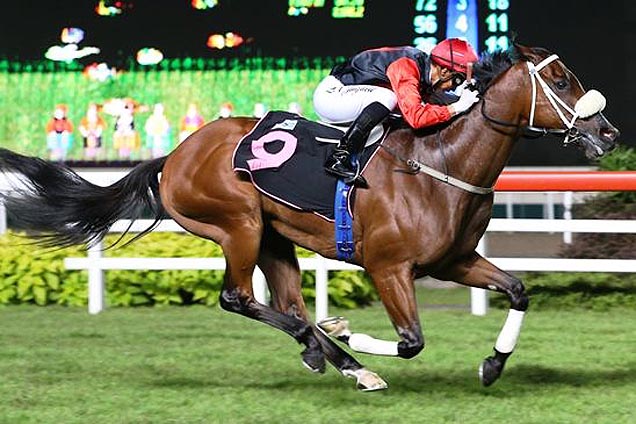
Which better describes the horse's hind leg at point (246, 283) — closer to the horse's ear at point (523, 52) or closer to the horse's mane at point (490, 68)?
the horse's mane at point (490, 68)

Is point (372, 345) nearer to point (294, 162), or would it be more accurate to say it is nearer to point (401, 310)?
point (401, 310)

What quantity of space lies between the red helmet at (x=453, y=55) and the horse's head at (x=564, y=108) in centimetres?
25

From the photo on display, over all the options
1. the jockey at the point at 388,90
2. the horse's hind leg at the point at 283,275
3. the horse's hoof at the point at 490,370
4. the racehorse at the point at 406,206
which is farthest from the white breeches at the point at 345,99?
the horse's hoof at the point at 490,370

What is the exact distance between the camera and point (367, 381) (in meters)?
6.20

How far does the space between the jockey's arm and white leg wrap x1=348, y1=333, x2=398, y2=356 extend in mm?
906

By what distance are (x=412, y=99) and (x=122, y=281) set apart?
4245mm

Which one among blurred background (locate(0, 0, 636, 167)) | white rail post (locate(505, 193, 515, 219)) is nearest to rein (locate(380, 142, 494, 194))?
blurred background (locate(0, 0, 636, 167))

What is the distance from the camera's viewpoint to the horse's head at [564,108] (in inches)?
230

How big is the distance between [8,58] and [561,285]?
523 cm

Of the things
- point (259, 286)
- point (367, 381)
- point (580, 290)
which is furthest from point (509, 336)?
point (580, 290)

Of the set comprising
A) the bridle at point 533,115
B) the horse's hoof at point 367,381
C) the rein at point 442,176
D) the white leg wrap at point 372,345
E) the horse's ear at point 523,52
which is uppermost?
the horse's ear at point 523,52

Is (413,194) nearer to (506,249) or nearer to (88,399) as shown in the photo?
(88,399)

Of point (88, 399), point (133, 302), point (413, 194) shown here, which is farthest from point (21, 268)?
point (413, 194)

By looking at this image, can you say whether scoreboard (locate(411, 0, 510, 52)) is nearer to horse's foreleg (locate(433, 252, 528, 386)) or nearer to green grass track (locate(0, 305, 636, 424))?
green grass track (locate(0, 305, 636, 424))
